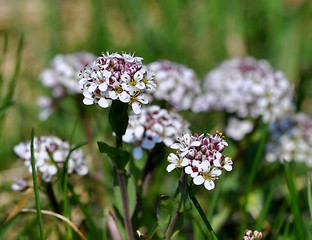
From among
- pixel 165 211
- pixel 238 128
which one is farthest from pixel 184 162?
pixel 238 128

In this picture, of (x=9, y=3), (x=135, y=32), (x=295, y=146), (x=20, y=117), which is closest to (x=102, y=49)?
(x=135, y=32)

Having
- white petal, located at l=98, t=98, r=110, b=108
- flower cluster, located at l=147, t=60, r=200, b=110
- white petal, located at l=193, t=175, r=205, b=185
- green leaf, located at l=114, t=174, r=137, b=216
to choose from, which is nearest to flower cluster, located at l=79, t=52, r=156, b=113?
white petal, located at l=98, t=98, r=110, b=108

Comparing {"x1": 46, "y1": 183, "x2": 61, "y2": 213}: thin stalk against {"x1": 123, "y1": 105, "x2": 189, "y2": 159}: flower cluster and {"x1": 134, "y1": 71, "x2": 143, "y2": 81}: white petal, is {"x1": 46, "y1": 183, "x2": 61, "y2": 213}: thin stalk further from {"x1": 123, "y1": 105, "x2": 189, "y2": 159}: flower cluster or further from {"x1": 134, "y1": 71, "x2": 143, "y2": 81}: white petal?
{"x1": 134, "y1": 71, "x2": 143, "y2": 81}: white petal

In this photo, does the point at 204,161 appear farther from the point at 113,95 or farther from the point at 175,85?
the point at 175,85

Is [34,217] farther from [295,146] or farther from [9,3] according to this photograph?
[9,3]

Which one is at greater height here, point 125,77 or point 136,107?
point 125,77

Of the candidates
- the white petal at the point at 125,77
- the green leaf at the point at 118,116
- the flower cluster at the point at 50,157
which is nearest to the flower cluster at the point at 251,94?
the flower cluster at the point at 50,157
